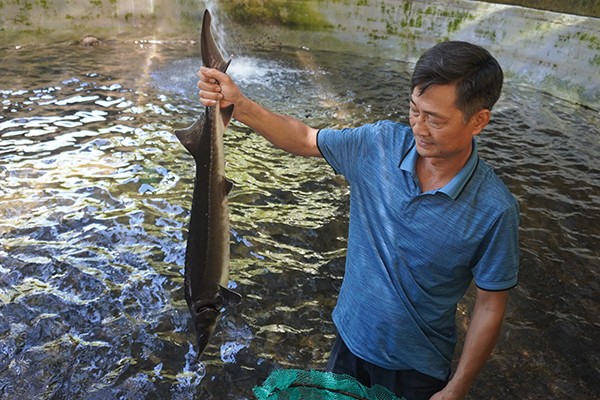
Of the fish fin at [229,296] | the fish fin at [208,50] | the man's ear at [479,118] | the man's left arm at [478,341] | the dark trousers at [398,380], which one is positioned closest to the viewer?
the man's ear at [479,118]

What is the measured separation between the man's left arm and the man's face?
0.61 metres

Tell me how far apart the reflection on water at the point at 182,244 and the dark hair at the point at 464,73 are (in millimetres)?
2674

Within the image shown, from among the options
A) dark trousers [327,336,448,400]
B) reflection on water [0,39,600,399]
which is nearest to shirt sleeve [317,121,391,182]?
dark trousers [327,336,448,400]

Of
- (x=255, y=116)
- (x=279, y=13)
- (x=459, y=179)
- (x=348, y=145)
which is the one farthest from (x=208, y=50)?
(x=279, y=13)

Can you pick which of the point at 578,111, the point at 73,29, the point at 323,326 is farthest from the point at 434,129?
the point at 73,29

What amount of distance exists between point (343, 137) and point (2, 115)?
A: 23.7 ft

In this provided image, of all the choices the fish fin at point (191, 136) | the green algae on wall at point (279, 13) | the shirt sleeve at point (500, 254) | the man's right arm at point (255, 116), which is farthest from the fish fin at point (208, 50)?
the green algae on wall at point (279, 13)

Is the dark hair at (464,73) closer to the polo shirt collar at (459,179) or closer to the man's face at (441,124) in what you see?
the man's face at (441,124)

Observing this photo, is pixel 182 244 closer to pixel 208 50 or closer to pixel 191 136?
pixel 191 136

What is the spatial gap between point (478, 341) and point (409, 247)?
49 cm

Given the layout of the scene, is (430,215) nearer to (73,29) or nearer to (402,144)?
(402,144)

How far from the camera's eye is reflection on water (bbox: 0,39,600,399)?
3945mm

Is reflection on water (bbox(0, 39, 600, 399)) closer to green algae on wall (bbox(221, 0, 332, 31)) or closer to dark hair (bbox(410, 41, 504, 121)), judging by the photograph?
dark hair (bbox(410, 41, 504, 121))

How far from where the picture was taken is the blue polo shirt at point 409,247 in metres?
2.05
